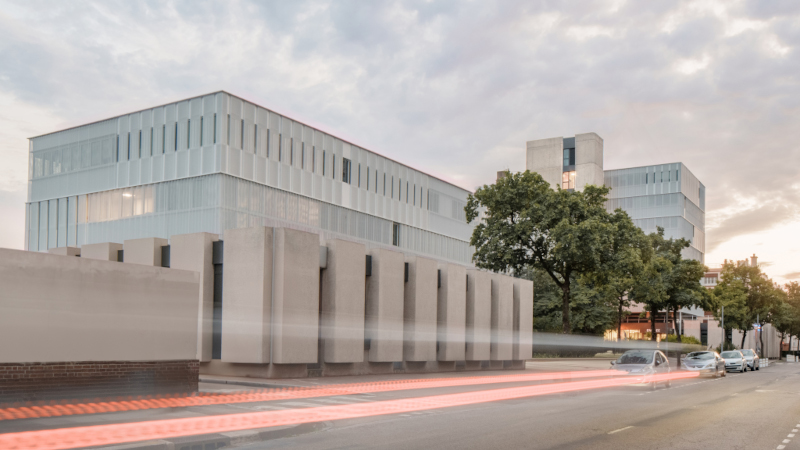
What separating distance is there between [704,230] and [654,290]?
Answer: 253 ft

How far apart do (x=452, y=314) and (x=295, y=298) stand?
35.3 ft

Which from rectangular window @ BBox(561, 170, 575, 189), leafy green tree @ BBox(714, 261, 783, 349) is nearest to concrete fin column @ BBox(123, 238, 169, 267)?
leafy green tree @ BBox(714, 261, 783, 349)

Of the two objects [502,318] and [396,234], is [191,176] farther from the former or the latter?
[502,318]

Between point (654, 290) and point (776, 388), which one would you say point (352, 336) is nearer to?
point (776, 388)

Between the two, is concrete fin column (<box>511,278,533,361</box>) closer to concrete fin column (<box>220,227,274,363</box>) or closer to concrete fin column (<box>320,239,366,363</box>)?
concrete fin column (<box>320,239,366,363</box>)

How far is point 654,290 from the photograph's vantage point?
58781 millimetres

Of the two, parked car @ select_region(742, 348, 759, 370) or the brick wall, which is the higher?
the brick wall

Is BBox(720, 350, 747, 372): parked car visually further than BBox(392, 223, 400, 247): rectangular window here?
No

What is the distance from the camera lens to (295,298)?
24422mm

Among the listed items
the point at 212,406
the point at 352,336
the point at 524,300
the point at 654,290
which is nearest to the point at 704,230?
the point at 654,290

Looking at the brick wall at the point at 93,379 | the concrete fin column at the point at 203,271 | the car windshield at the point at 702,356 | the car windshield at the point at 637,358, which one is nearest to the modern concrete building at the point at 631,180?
the car windshield at the point at 702,356

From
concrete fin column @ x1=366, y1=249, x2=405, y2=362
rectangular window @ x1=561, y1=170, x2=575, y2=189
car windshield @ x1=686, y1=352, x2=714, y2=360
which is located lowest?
car windshield @ x1=686, y1=352, x2=714, y2=360

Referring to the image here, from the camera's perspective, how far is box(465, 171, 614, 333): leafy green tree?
42.8m

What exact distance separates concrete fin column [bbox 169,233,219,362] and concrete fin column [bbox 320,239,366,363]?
13.3 feet
